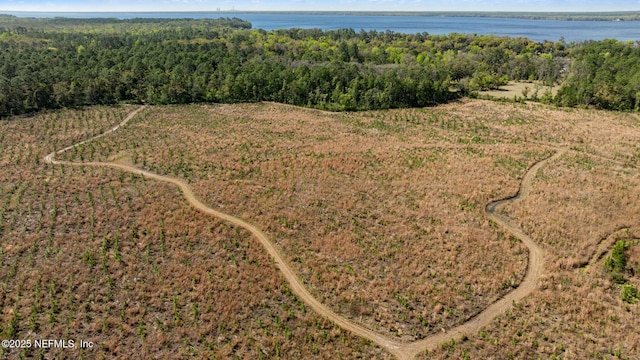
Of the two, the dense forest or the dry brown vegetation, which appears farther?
the dense forest

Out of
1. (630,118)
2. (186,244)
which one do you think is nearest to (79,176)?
(186,244)

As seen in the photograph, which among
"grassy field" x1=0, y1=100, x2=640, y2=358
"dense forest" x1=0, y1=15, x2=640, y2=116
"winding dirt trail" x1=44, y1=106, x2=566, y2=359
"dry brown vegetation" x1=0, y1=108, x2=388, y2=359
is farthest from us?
"dense forest" x1=0, y1=15, x2=640, y2=116

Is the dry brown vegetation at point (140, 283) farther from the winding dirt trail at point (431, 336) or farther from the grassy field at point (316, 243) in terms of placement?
A: the winding dirt trail at point (431, 336)

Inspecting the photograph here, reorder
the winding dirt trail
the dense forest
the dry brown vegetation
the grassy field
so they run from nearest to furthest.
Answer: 1. the dry brown vegetation
2. the winding dirt trail
3. the grassy field
4. the dense forest

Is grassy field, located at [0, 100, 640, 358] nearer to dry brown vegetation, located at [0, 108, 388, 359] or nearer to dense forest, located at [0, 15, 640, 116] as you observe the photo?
dry brown vegetation, located at [0, 108, 388, 359]

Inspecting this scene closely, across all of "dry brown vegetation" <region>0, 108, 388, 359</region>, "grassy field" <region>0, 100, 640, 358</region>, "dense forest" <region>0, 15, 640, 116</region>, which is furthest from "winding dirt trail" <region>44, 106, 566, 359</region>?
"dense forest" <region>0, 15, 640, 116</region>

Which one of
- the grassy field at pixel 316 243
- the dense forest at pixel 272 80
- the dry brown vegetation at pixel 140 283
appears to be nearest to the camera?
the dry brown vegetation at pixel 140 283

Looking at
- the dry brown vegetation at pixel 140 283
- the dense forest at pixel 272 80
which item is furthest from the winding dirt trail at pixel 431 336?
the dense forest at pixel 272 80

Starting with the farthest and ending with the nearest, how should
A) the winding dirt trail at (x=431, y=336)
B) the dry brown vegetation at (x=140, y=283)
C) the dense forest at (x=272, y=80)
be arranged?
the dense forest at (x=272, y=80) < the winding dirt trail at (x=431, y=336) < the dry brown vegetation at (x=140, y=283)

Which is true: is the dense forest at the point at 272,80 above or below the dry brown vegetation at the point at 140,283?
above
